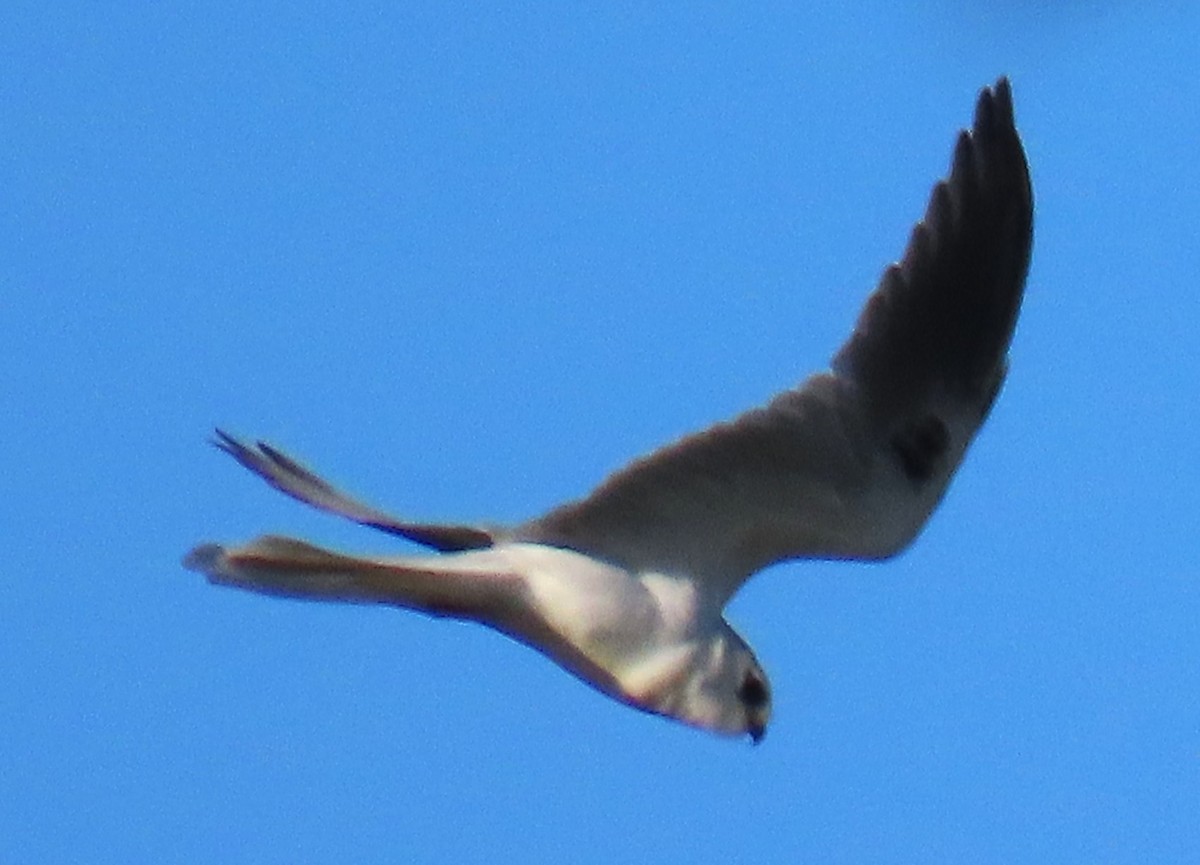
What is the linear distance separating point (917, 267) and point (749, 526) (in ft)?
2.29

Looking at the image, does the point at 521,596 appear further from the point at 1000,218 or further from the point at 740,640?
the point at 1000,218

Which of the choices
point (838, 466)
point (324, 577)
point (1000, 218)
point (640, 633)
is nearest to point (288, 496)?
point (324, 577)

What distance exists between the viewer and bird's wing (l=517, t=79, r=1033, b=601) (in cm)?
478

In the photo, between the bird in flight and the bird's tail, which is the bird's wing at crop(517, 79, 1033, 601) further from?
the bird's tail

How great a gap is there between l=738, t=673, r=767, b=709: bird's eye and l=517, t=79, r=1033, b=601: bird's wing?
0.25m

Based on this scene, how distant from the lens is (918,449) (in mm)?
5062

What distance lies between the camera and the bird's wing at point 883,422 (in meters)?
4.78

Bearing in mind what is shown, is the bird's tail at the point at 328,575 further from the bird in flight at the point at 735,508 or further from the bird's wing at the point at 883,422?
the bird's wing at the point at 883,422

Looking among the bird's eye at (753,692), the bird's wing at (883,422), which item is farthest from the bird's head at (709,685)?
the bird's wing at (883,422)

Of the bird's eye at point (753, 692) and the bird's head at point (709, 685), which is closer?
the bird's head at point (709, 685)

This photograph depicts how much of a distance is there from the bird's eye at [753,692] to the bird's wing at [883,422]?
0.25 meters

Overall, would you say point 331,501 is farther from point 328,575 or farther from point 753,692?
point 753,692

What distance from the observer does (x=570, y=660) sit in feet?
14.2

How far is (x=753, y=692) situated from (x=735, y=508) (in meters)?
0.47
